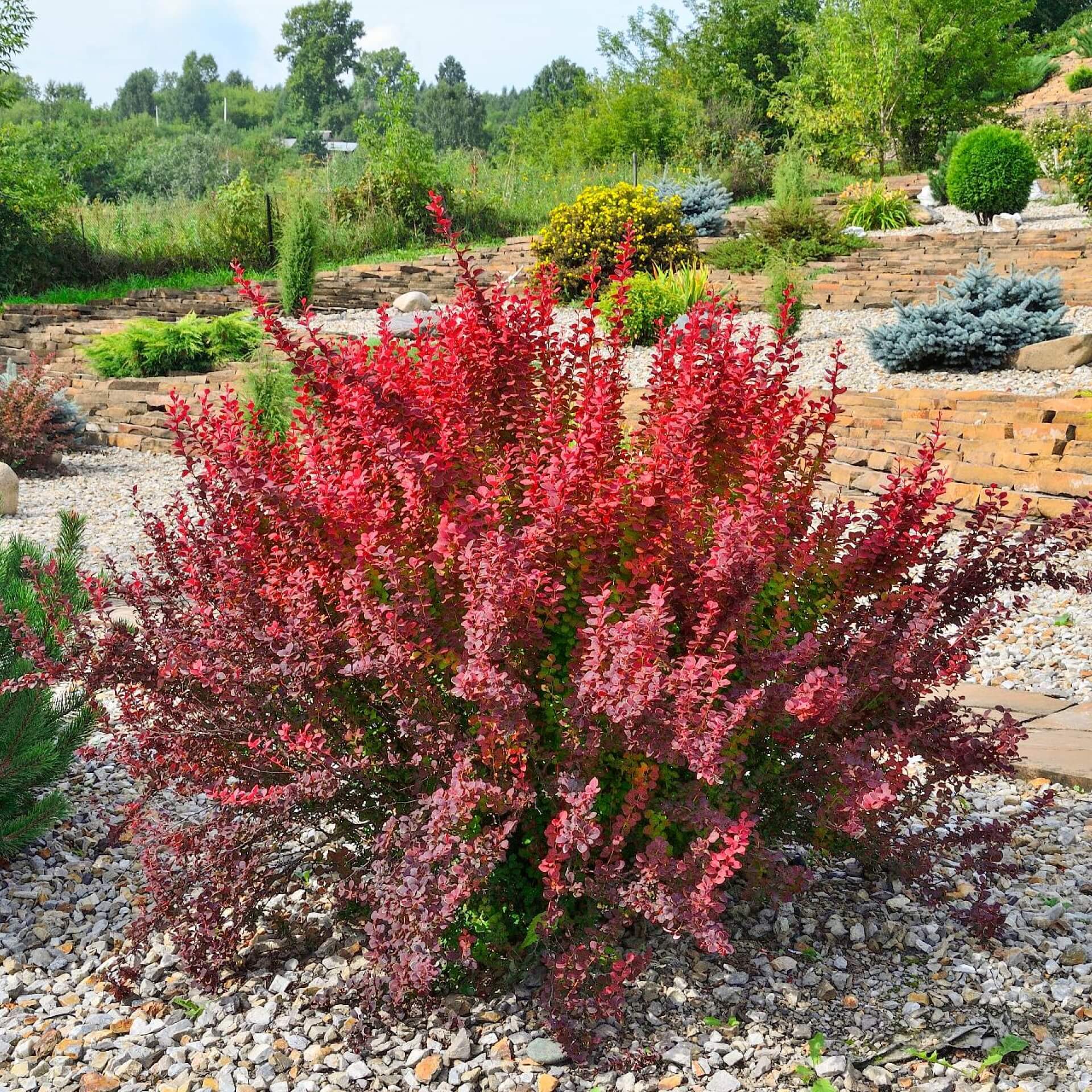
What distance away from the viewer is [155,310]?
586 inches

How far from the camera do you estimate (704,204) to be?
17.6 meters

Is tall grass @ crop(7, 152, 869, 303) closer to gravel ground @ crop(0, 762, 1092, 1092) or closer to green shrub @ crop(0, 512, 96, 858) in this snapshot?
green shrub @ crop(0, 512, 96, 858)

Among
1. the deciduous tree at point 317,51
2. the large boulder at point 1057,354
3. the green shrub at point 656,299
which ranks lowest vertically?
the large boulder at point 1057,354

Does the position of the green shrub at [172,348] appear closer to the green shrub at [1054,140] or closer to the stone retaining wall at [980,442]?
the stone retaining wall at [980,442]

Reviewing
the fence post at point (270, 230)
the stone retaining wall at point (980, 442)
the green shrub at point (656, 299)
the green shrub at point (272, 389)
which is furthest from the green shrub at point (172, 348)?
the fence post at point (270, 230)

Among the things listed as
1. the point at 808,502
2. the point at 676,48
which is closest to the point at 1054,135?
the point at 676,48

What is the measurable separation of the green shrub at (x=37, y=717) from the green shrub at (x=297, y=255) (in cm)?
1125

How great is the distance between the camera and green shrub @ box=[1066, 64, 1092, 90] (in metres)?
31.0

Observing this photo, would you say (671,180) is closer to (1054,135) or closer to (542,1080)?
(1054,135)

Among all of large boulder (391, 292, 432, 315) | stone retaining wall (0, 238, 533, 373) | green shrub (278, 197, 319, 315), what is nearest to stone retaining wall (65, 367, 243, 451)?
stone retaining wall (0, 238, 533, 373)

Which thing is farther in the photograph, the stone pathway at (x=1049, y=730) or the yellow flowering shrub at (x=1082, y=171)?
the yellow flowering shrub at (x=1082, y=171)

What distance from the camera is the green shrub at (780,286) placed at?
10.4 m

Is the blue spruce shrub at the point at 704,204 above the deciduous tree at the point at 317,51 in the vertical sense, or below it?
below

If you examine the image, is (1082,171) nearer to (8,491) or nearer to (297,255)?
(297,255)
